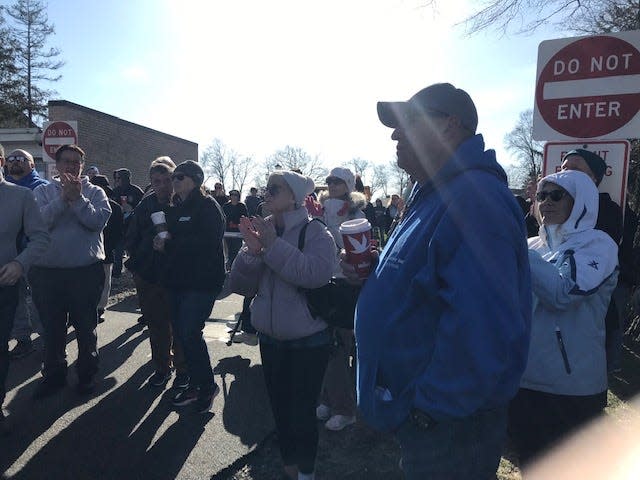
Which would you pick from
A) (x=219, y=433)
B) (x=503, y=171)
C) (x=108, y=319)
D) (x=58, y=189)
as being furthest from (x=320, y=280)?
(x=108, y=319)

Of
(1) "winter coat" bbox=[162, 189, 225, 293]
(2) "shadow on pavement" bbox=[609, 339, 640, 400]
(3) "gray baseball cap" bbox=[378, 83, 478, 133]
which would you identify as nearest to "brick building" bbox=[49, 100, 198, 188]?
(1) "winter coat" bbox=[162, 189, 225, 293]

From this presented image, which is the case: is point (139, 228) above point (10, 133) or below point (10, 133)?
below

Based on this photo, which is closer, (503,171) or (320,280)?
(503,171)

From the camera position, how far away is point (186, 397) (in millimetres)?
4133

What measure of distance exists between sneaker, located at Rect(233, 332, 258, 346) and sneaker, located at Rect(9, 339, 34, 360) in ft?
7.36

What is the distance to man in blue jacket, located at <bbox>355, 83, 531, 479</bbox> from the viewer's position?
4.37 feet

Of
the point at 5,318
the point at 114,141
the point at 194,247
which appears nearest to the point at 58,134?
the point at 5,318

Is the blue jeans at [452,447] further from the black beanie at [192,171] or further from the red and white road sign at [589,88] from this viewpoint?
the black beanie at [192,171]

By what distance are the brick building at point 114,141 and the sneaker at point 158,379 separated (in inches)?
662

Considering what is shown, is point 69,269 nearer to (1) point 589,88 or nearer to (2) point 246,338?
(2) point 246,338

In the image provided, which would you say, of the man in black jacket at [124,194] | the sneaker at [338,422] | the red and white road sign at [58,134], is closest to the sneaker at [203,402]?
the sneaker at [338,422]

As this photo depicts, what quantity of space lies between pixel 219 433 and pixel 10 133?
72.6 ft

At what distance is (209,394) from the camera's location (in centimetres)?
400

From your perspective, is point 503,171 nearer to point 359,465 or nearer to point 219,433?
point 359,465
